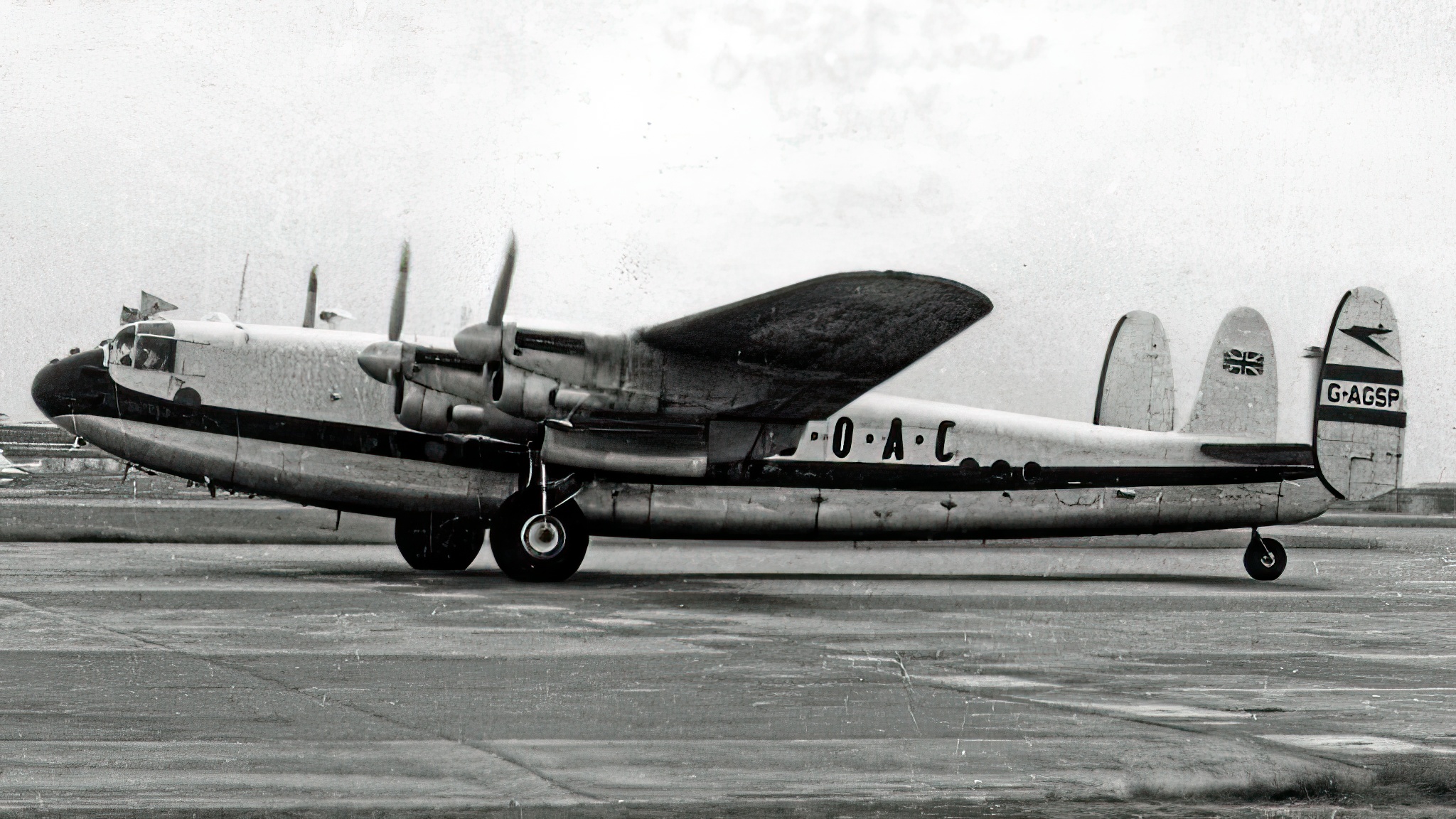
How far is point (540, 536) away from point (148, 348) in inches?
205

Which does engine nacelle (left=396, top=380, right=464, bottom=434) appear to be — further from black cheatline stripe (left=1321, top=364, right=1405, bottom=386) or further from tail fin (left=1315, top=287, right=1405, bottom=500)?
black cheatline stripe (left=1321, top=364, right=1405, bottom=386)

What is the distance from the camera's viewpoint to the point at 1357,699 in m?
8.40

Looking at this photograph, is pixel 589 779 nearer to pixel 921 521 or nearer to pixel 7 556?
pixel 921 521

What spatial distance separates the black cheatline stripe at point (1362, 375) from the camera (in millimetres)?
20156

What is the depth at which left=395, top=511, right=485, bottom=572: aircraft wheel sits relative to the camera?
18125 mm

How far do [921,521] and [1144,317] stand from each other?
5.98 meters

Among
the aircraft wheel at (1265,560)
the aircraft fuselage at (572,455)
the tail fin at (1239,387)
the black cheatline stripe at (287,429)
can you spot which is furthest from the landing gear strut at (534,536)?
the aircraft wheel at (1265,560)

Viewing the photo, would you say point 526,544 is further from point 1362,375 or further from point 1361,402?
point 1362,375

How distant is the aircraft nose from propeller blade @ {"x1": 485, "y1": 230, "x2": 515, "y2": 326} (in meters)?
4.88

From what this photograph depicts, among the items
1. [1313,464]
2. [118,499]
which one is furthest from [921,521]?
[118,499]

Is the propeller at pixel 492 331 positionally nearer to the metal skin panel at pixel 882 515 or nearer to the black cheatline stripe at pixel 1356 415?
the metal skin panel at pixel 882 515

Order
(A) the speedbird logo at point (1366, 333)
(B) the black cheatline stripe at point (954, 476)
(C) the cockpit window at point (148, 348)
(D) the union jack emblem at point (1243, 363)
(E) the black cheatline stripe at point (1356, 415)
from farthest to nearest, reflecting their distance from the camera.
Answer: (D) the union jack emblem at point (1243, 363), (A) the speedbird logo at point (1366, 333), (E) the black cheatline stripe at point (1356, 415), (B) the black cheatline stripe at point (954, 476), (C) the cockpit window at point (148, 348)

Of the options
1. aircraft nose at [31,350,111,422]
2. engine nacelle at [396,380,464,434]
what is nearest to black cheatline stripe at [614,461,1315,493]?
engine nacelle at [396,380,464,434]

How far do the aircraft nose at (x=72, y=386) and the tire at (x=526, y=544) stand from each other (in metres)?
5.03
